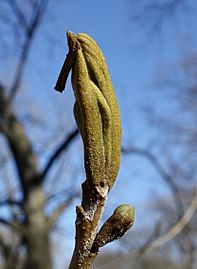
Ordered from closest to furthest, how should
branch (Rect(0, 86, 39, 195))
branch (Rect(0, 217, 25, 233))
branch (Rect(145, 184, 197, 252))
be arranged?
branch (Rect(145, 184, 197, 252)) < branch (Rect(0, 217, 25, 233)) < branch (Rect(0, 86, 39, 195))

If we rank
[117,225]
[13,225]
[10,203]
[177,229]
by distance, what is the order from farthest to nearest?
[10,203]
[13,225]
[177,229]
[117,225]

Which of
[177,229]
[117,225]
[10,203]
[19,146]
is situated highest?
[117,225]

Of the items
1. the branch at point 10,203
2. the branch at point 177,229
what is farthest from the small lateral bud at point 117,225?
the branch at point 10,203

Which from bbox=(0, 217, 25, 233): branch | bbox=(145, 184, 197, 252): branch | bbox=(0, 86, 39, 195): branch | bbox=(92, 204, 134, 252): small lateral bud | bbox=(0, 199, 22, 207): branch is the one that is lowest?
bbox=(0, 199, 22, 207): branch

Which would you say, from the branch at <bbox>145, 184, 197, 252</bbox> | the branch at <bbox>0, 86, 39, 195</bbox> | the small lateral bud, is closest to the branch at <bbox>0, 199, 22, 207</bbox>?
the branch at <bbox>0, 86, 39, 195</bbox>

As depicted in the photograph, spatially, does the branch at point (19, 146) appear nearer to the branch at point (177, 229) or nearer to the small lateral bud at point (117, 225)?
the branch at point (177, 229)

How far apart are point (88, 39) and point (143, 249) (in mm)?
2773

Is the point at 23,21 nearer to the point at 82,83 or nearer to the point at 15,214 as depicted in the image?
the point at 15,214

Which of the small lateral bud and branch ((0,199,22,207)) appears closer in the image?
the small lateral bud

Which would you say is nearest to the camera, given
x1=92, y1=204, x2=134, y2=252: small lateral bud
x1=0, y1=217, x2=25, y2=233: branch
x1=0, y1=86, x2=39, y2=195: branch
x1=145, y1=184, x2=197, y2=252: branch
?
x1=92, y1=204, x2=134, y2=252: small lateral bud

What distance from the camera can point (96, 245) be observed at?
30 centimetres

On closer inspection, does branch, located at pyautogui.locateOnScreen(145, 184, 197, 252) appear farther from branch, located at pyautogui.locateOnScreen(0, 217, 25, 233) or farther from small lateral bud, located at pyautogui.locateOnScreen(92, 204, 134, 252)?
small lateral bud, located at pyautogui.locateOnScreen(92, 204, 134, 252)

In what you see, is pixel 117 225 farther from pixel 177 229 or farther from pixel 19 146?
pixel 19 146

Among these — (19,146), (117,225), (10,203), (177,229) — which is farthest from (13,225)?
(117,225)
